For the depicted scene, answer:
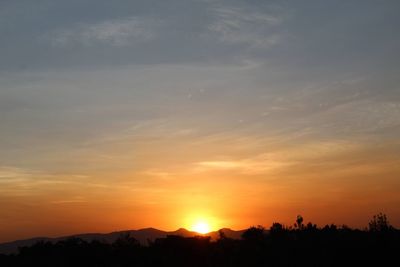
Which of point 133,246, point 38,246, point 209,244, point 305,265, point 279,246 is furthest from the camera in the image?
point 38,246

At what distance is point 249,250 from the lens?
106 feet

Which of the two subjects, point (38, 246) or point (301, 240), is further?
point (38, 246)

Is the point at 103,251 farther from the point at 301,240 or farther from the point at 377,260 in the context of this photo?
the point at 377,260

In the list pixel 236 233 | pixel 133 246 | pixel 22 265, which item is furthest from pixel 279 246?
pixel 236 233

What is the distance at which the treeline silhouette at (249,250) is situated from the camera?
98.6ft

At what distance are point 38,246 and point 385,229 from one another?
22650 millimetres

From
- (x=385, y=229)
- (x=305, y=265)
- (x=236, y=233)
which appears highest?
(x=236, y=233)

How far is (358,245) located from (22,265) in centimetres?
2042

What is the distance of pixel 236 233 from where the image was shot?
74.4m

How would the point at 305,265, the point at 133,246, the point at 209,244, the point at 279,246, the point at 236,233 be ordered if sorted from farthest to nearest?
the point at 236,233 < the point at 133,246 < the point at 209,244 < the point at 279,246 < the point at 305,265

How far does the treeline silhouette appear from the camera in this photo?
98.6 feet

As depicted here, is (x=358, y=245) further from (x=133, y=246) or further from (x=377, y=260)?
(x=133, y=246)

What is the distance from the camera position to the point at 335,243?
103ft

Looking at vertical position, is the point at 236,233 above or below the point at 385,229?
above
